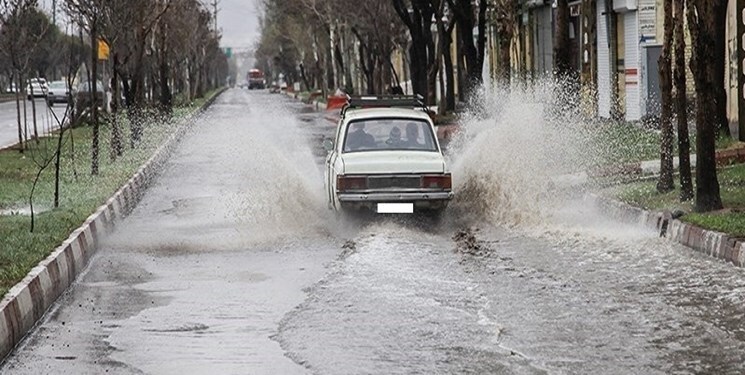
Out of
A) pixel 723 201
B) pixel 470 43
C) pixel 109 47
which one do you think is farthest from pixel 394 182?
pixel 470 43

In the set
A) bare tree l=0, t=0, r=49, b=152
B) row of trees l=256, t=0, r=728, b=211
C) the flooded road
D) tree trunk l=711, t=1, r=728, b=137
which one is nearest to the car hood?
the flooded road

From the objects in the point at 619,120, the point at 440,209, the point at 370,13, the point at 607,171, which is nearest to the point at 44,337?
the point at 440,209

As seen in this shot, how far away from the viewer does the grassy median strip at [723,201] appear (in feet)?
52.9

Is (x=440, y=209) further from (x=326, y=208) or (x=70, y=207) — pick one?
(x=70, y=207)

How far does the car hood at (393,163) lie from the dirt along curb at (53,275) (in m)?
2.97

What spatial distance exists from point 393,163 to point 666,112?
416 cm

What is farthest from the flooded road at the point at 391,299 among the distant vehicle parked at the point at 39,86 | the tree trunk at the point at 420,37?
the tree trunk at the point at 420,37

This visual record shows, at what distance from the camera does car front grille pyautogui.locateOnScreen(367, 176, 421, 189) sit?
1875 centimetres

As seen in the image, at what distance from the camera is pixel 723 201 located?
18.8m

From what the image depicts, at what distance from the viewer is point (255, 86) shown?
189 metres

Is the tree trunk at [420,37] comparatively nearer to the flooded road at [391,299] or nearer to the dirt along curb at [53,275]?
the dirt along curb at [53,275]

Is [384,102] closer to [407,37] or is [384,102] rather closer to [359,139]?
[359,139]

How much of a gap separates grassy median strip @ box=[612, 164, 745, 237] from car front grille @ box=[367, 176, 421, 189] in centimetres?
270

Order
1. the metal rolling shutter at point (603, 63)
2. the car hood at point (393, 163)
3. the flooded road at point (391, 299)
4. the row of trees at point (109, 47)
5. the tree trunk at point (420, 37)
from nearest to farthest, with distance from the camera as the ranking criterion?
the flooded road at point (391, 299)
the car hood at point (393, 163)
the row of trees at point (109, 47)
the metal rolling shutter at point (603, 63)
the tree trunk at point (420, 37)
